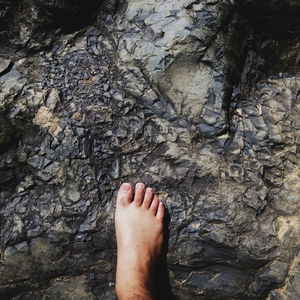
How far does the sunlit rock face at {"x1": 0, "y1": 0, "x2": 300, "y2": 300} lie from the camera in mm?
1848

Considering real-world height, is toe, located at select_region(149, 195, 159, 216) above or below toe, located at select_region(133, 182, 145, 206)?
below

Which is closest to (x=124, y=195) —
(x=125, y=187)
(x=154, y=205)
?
(x=125, y=187)

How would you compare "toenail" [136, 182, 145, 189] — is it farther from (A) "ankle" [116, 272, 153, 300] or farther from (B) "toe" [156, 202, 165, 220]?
(A) "ankle" [116, 272, 153, 300]

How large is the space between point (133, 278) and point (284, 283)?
0.65 meters

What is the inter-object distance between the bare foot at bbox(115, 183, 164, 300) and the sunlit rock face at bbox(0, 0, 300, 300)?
5 cm

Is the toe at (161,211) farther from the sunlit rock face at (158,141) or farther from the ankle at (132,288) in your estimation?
the ankle at (132,288)

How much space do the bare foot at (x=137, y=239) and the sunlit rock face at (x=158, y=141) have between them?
5 centimetres

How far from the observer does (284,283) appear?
1.78 meters

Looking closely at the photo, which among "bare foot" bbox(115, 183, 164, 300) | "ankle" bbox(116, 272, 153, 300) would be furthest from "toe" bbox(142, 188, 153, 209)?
"ankle" bbox(116, 272, 153, 300)

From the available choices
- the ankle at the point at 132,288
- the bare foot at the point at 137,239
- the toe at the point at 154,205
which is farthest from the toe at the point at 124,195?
the ankle at the point at 132,288

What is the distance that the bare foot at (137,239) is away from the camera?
1844 millimetres

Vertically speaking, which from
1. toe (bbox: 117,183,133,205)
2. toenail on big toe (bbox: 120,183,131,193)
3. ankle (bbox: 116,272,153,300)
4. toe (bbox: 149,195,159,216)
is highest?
toenail on big toe (bbox: 120,183,131,193)

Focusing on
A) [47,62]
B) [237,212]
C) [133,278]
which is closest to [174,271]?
[133,278]

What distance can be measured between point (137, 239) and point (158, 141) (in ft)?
1.57
